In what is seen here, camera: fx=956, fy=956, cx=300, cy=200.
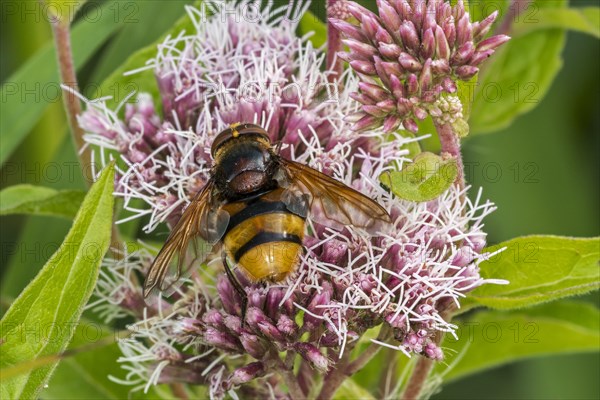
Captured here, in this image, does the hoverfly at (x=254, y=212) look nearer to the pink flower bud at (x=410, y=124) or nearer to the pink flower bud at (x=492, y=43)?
the pink flower bud at (x=410, y=124)

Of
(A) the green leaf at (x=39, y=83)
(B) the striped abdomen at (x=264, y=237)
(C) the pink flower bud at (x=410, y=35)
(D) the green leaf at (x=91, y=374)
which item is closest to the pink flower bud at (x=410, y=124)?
(C) the pink flower bud at (x=410, y=35)

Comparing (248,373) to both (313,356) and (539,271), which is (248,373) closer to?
(313,356)

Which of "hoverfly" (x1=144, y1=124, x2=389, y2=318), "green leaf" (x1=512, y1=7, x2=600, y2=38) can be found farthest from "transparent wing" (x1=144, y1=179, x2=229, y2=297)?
"green leaf" (x1=512, y1=7, x2=600, y2=38)

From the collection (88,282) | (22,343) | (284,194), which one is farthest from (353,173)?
(22,343)

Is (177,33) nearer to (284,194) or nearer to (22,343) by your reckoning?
(284,194)

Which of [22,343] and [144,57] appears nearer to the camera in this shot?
[22,343]

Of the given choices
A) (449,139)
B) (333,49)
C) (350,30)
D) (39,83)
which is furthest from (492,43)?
(39,83)

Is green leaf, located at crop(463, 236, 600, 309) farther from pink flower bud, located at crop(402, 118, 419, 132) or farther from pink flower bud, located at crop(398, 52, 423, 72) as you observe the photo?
pink flower bud, located at crop(398, 52, 423, 72)
